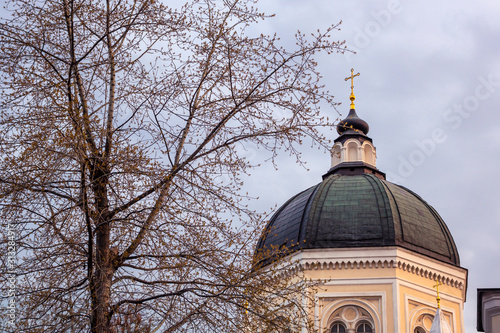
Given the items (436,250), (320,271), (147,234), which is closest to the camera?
(147,234)

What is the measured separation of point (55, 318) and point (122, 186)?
182 cm

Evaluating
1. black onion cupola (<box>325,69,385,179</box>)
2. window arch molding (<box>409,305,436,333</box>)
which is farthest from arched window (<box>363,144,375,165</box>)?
window arch molding (<box>409,305,436,333</box>)

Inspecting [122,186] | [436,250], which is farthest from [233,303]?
[436,250]

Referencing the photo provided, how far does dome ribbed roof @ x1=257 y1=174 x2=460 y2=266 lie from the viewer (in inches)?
Result: 1117

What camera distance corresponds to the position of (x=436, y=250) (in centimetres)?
2952

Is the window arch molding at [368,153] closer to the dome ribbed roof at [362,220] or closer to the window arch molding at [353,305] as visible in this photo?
the dome ribbed roof at [362,220]

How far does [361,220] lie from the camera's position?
28969mm

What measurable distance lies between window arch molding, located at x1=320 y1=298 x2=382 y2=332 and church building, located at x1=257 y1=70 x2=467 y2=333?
0.03 metres

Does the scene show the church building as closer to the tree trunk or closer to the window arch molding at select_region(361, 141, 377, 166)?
the window arch molding at select_region(361, 141, 377, 166)

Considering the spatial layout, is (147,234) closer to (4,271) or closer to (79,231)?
(79,231)

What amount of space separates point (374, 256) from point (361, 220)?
6.24 ft

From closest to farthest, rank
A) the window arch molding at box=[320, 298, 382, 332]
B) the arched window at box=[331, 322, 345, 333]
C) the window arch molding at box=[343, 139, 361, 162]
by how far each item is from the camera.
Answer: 1. the window arch molding at box=[320, 298, 382, 332]
2. the arched window at box=[331, 322, 345, 333]
3. the window arch molding at box=[343, 139, 361, 162]

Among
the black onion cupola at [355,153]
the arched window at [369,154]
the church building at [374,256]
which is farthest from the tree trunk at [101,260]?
the arched window at [369,154]

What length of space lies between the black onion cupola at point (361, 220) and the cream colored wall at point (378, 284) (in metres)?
0.43
